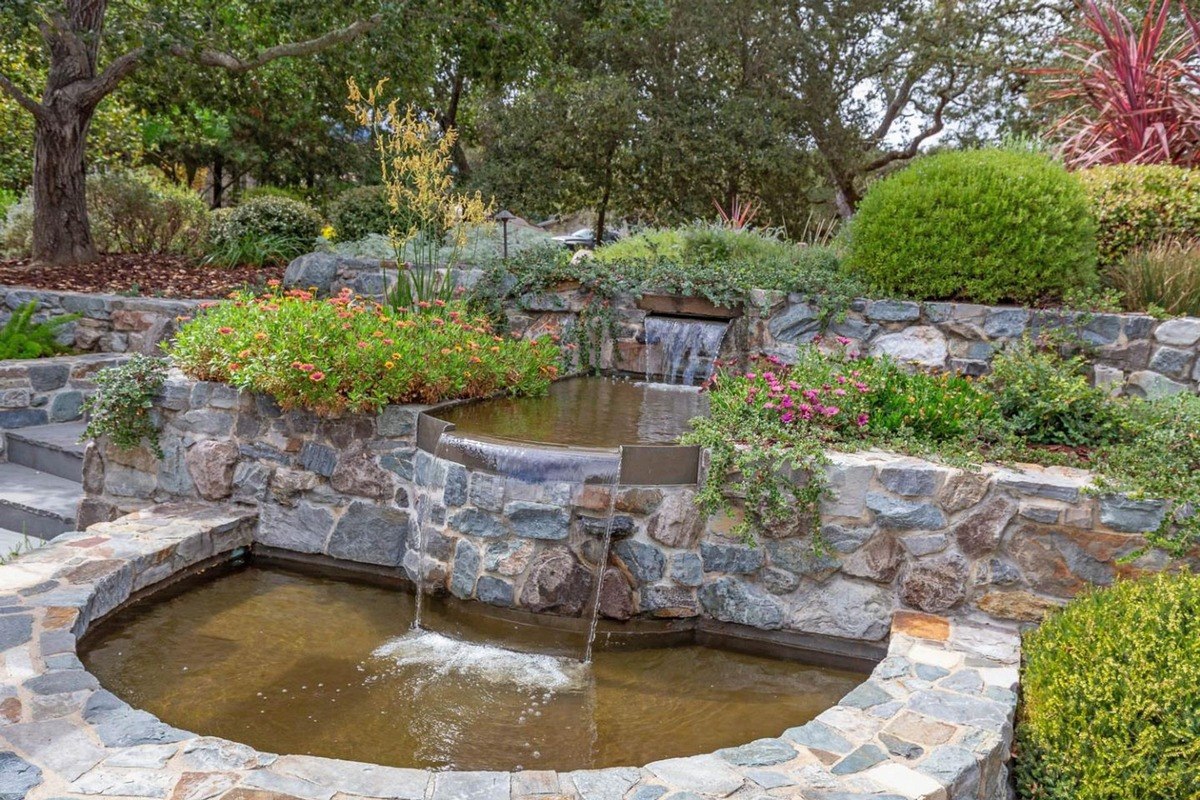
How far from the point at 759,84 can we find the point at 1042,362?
10.5 m

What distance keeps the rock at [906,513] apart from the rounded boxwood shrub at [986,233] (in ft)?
7.75

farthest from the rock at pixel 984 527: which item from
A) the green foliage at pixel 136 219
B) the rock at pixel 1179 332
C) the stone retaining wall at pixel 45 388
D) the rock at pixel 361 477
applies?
the green foliage at pixel 136 219

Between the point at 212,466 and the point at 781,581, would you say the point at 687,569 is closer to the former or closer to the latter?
the point at 781,581

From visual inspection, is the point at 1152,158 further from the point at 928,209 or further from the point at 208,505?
the point at 208,505

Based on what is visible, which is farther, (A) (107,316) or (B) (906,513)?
(A) (107,316)

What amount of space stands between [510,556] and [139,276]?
20.3ft

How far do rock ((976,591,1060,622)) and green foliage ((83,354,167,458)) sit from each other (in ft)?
14.7

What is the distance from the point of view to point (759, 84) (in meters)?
14.0

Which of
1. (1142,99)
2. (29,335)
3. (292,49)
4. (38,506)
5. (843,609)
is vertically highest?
Answer: (292,49)

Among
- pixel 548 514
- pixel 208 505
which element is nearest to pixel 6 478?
pixel 208 505

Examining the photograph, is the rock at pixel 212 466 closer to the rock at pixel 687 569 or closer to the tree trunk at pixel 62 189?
the rock at pixel 687 569

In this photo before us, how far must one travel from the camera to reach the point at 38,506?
17.3 feet

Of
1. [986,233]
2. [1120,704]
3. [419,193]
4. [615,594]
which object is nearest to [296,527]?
[615,594]

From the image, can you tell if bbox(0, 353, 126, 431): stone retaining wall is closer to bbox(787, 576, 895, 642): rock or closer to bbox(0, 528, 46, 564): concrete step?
bbox(0, 528, 46, 564): concrete step
